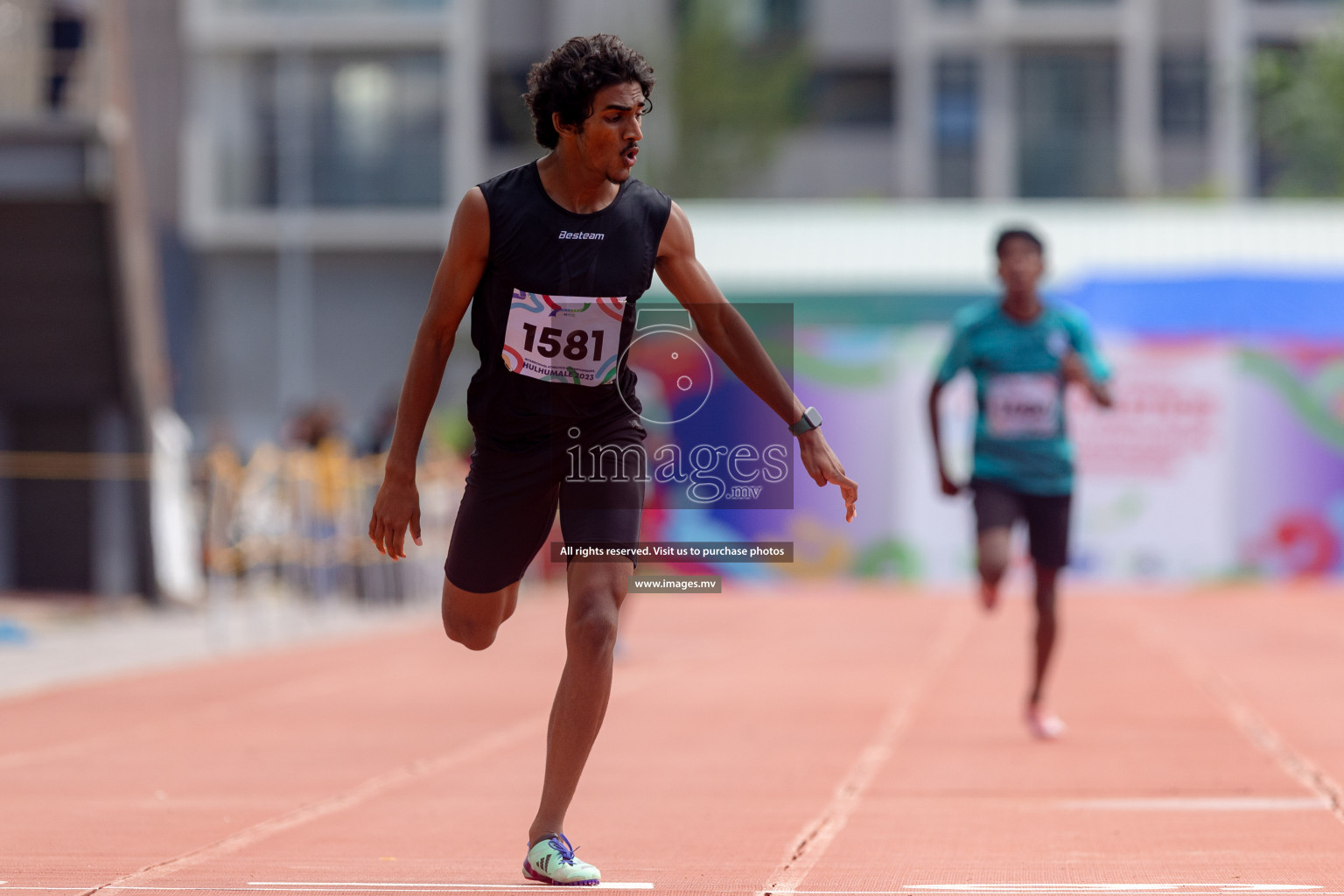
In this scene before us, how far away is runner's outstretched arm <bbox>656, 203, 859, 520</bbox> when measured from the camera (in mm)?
5211

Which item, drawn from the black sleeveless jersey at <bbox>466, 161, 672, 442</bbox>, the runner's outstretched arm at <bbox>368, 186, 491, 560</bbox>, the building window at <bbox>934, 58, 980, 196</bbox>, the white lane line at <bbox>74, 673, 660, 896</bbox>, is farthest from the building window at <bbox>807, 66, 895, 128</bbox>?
the runner's outstretched arm at <bbox>368, 186, 491, 560</bbox>

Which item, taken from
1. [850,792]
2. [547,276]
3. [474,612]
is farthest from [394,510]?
[850,792]

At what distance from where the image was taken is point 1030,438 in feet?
29.7

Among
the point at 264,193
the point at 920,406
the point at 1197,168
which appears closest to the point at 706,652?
the point at 920,406

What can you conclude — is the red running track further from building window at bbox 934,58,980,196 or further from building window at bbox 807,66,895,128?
building window at bbox 807,66,895,128

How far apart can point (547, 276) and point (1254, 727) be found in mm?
5361

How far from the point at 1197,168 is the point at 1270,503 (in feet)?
87.0

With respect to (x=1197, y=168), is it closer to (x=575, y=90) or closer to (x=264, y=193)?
(x=264, y=193)

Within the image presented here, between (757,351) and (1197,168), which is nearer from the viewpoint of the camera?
(757,351)

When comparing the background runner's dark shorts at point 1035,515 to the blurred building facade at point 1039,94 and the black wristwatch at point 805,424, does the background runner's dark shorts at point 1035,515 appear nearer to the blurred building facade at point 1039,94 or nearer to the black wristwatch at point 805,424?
the black wristwatch at point 805,424

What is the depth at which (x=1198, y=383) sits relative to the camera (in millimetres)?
22922

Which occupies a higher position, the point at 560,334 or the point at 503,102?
the point at 503,102

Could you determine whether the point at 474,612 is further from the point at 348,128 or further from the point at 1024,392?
the point at 348,128

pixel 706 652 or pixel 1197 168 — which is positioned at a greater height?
pixel 1197 168
